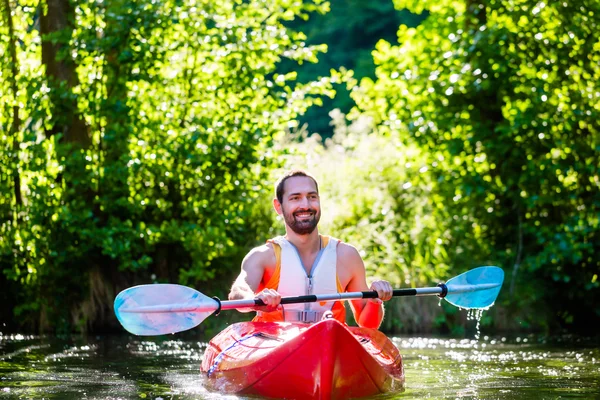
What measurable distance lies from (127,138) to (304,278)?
384 cm

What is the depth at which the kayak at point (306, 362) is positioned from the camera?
15.6ft

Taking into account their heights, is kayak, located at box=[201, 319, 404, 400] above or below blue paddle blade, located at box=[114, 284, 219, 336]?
below

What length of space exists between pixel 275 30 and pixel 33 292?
10.8 ft

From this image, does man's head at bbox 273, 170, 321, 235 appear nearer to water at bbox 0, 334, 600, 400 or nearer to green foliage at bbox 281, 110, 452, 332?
water at bbox 0, 334, 600, 400

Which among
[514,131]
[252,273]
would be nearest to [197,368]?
[252,273]

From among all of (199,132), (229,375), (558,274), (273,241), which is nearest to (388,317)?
(558,274)

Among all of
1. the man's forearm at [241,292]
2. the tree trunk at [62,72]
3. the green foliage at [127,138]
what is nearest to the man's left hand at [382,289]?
the man's forearm at [241,292]

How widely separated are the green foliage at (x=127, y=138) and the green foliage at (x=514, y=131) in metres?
1.20

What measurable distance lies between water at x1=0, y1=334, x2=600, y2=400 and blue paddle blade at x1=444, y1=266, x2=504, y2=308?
1.49 feet

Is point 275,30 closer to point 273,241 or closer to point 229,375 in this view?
point 273,241

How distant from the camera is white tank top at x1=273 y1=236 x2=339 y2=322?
5762 mm

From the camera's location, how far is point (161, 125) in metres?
9.14

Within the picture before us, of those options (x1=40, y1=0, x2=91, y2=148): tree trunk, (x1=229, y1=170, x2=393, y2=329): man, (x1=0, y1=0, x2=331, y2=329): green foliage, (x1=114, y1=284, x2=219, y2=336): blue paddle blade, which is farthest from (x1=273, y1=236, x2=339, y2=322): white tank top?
(x1=40, y1=0, x2=91, y2=148): tree trunk

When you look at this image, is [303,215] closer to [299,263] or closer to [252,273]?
[299,263]
